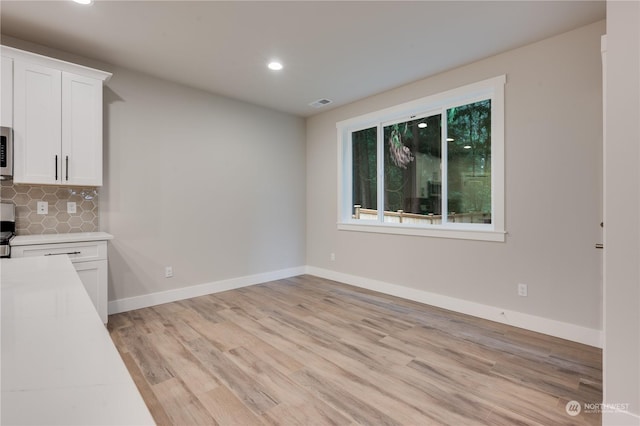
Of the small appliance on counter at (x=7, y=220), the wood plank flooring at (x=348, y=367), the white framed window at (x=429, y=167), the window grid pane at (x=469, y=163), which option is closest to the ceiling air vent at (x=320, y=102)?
the white framed window at (x=429, y=167)

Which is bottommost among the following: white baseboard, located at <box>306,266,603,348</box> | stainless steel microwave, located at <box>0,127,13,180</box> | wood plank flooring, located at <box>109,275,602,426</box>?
wood plank flooring, located at <box>109,275,602,426</box>

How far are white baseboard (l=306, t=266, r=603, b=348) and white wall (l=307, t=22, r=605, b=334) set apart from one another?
5 cm

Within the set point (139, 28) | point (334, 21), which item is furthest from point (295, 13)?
point (139, 28)

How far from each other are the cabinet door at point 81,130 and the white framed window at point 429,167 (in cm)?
301

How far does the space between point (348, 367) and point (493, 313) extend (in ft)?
5.92

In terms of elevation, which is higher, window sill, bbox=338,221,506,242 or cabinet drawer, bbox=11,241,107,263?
window sill, bbox=338,221,506,242

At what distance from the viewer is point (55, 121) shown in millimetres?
2828

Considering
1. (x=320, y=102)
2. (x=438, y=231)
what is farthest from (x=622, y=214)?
(x=320, y=102)

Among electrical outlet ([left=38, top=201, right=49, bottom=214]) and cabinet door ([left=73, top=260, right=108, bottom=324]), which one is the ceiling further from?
cabinet door ([left=73, top=260, right=108, bottom=324])

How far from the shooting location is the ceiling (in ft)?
7.96

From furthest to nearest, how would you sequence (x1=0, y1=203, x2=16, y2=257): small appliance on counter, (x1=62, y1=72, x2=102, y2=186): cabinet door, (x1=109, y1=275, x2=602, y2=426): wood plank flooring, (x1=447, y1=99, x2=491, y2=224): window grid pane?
(x1=447, y1=99, x2=491, y2=224): window grid pane → (x1=62, y1=72, x2=102, y2=186): cabinet door → (x1=0, y1=203, x2=16, y2=257): small appliance on counter → (x1=109, y1=275, x2=602, y2=426): wood plank flooring

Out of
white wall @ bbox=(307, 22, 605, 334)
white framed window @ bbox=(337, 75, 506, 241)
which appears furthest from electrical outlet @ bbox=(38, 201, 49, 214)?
white wall @ bbox=(307, 22, 605, 334)

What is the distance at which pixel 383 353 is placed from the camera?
255cm

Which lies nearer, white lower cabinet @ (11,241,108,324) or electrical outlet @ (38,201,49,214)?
white lower cabinet @ (11,241,108,324)
